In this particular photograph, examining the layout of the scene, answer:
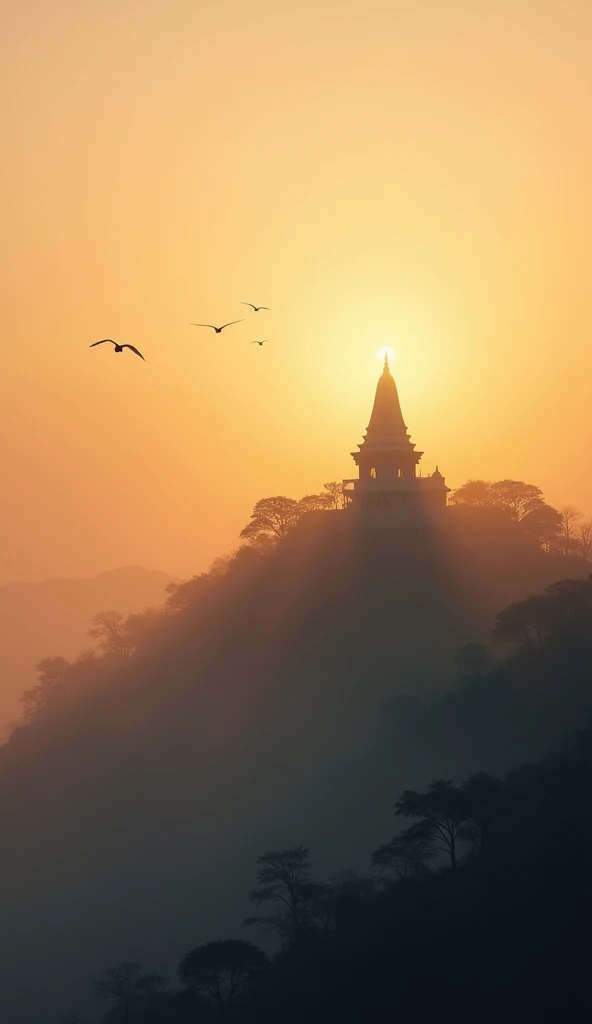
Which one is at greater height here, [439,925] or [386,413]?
[386,413]

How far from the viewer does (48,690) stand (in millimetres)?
140000

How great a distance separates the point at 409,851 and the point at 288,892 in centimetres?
1013

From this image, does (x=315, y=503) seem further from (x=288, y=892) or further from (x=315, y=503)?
(x=288, y=892)

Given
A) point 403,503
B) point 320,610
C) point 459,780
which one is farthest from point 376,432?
point 459,780

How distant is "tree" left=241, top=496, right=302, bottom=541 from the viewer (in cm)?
13488

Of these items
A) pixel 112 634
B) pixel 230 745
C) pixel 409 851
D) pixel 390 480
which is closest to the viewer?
pixel 409 851

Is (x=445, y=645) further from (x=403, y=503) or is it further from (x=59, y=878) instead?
(x=59, y=878)

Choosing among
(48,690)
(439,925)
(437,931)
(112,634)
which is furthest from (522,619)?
(112,634)

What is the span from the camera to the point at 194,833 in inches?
4427

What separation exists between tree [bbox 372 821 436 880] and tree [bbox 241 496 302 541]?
46.1 metres

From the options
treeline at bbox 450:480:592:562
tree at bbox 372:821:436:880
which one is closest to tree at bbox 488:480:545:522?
treeline at bbox 450:480:592:562

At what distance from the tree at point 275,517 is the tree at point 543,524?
19700 mm

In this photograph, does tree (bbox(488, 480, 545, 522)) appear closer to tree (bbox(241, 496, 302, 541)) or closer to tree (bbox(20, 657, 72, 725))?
tree (bbox(241, 496, 302, 541))

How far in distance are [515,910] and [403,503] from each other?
209 feet
